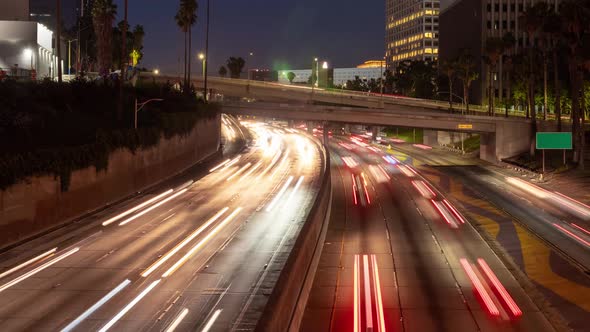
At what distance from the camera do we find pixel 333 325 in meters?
21.3

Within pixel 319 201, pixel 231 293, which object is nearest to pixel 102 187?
pixel 319 201

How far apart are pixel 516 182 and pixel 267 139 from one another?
204ft

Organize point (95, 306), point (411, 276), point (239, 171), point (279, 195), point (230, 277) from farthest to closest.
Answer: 1. point (239, 171)
2. point (279, 195)
3. point (411, 276)
4. point (230, 277)
5. point (95, 306)

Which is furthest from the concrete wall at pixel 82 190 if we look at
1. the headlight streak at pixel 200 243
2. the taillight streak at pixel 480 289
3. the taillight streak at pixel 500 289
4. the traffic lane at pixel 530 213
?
the traffic lane at pixel 530 213

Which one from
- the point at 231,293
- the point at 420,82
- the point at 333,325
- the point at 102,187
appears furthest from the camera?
the point at 420,82

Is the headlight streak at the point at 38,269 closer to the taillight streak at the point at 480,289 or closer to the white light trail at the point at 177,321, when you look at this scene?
the white light trail at the point at 177,321

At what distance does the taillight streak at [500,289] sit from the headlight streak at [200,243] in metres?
12.9

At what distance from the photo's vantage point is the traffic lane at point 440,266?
22.1 metres

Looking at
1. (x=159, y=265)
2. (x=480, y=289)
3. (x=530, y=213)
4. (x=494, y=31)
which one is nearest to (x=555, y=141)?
(x=530, y=213)

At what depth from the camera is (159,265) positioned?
2734 cm

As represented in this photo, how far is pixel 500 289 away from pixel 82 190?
2618 centimetres

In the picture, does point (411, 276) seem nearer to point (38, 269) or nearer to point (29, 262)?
point (38, 269)

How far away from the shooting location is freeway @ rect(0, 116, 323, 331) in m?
20.2

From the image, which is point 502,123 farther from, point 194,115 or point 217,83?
point 217,83
